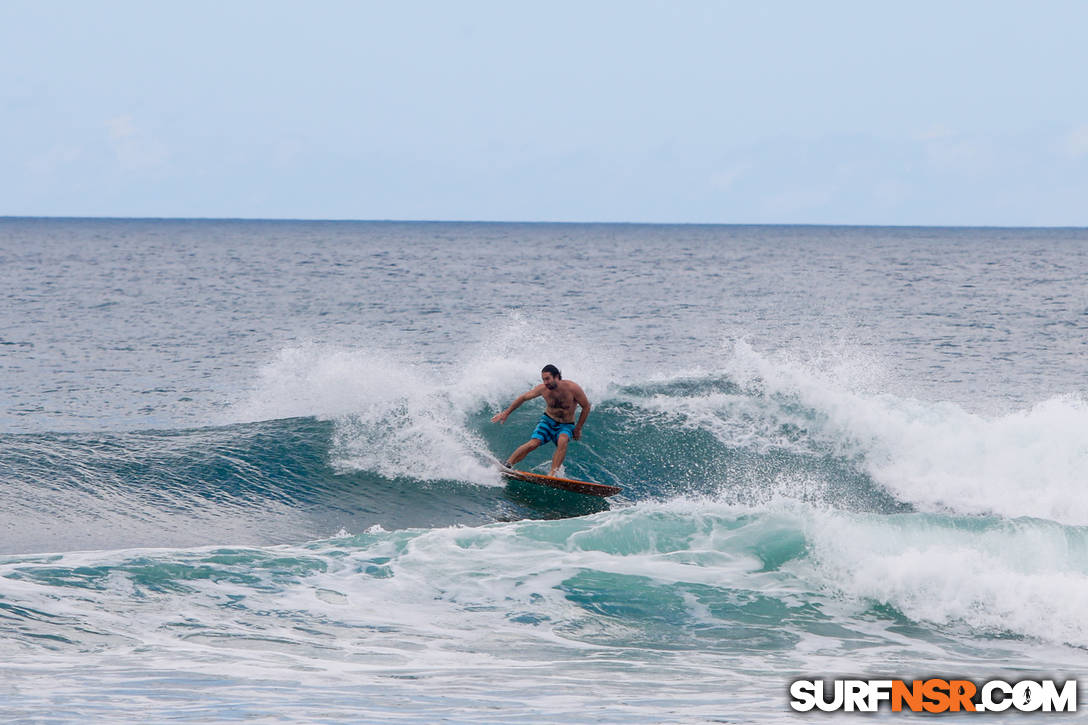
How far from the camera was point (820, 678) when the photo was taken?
8000 millimetres

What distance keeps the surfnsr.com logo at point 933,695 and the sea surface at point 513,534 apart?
0.79 feet

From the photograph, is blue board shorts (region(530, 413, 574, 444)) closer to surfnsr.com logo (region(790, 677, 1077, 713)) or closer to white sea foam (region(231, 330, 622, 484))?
white sea foam (region(231, 330, 622, 484))

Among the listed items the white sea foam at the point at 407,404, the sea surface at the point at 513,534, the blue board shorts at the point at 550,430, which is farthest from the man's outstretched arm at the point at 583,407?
the white sea foam at the point at 407,404

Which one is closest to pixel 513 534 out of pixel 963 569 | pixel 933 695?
pixel 963 569

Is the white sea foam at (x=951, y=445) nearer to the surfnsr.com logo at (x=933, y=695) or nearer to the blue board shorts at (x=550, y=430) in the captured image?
the blue board shorts at (x=550, y=430)

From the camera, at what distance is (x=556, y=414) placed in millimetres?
14859

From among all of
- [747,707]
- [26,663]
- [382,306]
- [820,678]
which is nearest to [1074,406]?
[820,678]

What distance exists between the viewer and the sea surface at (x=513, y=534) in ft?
25.6

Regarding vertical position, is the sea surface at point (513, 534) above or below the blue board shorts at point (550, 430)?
below

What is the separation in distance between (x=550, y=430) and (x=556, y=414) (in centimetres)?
27

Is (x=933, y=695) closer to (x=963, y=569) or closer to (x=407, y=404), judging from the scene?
(x=963, y=569)

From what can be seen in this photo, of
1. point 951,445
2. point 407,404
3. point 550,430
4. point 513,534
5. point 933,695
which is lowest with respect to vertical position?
point 933,695

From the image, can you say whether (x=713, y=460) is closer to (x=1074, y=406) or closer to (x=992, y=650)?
(x=1074, y=406)

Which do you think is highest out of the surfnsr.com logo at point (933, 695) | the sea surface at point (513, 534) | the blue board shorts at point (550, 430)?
the blue board shorts at point (550, 430)
